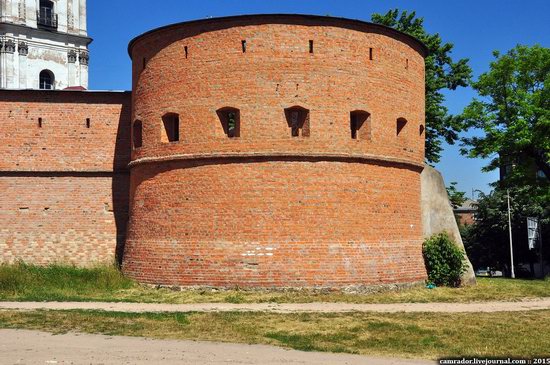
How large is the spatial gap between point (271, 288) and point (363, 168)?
400cm

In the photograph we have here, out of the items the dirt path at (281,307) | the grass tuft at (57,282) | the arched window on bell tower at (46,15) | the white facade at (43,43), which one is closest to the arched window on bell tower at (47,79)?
the white facade at (43,43)

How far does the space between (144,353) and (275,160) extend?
7.94 metres

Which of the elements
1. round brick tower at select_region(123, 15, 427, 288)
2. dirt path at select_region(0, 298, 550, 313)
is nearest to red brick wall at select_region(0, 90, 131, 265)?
round brick tower at select_region(123, 15, 427, 288)

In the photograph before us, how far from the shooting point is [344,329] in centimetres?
1119

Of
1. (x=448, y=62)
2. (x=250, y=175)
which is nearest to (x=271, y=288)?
(x=250, y=175)

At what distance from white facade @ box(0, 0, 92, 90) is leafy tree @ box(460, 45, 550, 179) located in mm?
24819

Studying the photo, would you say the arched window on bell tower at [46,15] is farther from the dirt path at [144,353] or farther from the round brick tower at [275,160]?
the dirt path at [144,353]

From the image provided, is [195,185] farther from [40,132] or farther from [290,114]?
[40,132]

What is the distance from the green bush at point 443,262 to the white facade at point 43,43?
26.9 m

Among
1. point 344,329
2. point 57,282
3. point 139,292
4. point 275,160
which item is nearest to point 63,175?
point 57,282

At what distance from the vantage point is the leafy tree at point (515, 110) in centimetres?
2248

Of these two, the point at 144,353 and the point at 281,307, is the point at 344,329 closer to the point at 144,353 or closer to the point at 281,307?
the point at 281,307

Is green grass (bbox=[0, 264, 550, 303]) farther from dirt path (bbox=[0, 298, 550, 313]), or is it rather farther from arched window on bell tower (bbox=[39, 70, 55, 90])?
arched window on bell tower (bbox=[39, 70, 55, 90])

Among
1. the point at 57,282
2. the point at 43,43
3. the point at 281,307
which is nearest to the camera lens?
the point at 281,307
